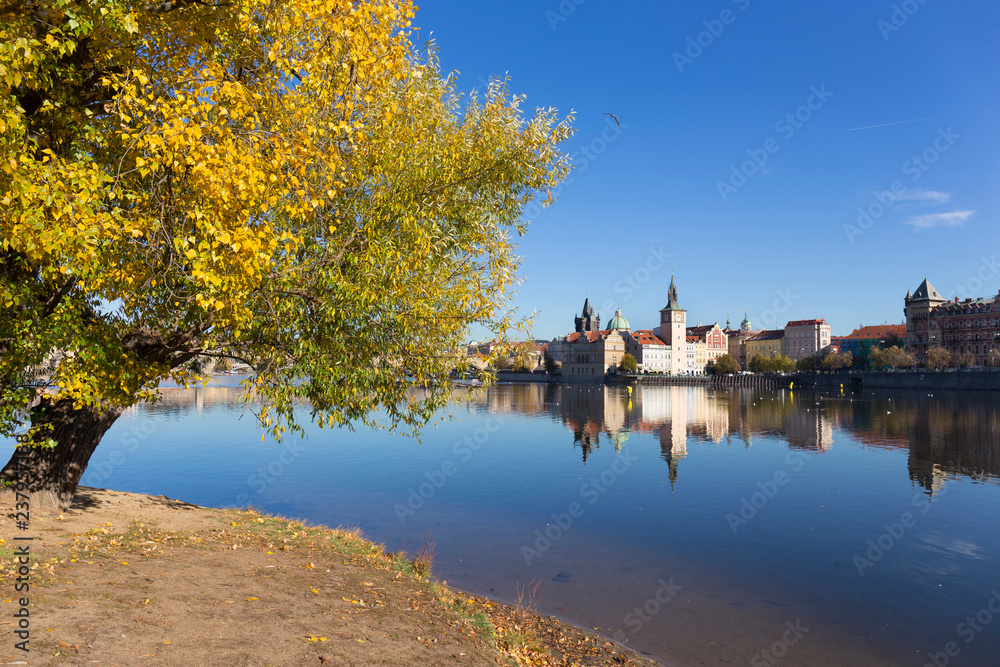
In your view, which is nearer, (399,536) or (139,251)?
(139,251)

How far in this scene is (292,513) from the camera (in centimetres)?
2206

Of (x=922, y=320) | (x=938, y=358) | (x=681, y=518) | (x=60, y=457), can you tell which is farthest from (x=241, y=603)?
(x=922, y=320)

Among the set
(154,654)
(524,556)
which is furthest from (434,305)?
(524,556)

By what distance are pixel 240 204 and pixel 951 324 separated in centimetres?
20847

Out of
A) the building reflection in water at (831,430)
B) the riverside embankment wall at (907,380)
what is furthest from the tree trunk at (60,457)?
the riverside embankment wall at (907,380)

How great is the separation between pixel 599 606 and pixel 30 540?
11056 mm

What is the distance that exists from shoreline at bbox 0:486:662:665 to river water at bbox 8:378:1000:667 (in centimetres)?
273

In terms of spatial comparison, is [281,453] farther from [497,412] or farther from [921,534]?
[497,412]

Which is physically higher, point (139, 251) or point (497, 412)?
point (139, 251)

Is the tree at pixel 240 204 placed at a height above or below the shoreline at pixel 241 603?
above

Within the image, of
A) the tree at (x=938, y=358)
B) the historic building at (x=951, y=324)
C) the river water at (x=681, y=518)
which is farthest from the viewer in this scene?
the historic building at (x=951, y=324)

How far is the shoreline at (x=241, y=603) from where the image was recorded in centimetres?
722

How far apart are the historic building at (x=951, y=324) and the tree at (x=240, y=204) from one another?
626 ft

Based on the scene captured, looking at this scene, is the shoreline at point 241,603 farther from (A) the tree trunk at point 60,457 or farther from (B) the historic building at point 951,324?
(B) the historic building at point 951,324
